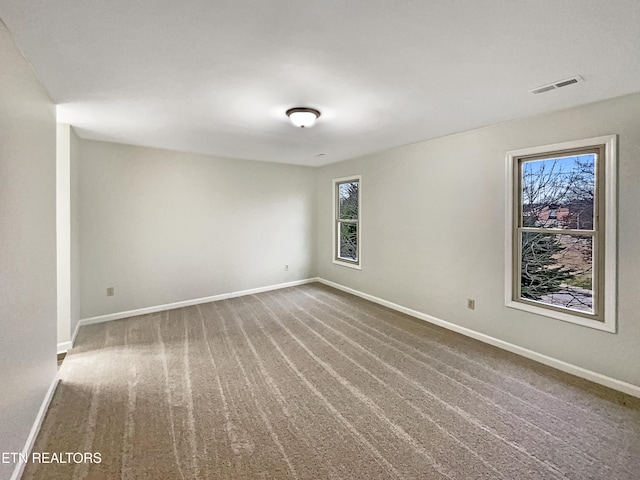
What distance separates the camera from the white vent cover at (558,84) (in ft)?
6.84

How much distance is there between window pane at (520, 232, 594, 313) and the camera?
2672 millimetres

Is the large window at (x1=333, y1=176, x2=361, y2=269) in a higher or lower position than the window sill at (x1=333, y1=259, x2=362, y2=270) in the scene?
higher

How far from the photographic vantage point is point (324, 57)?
71.3 inches

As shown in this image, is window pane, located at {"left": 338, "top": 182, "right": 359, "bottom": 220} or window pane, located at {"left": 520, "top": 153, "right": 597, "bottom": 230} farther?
window pane, located at {"left": 338, "top": 182, "right": 359, "bottom": 220}

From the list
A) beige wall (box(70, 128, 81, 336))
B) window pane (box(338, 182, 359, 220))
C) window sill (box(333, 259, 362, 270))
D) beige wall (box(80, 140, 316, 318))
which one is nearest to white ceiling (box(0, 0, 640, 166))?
beige wall (box(70, 128, 81, 336))

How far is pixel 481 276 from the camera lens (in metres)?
3.38

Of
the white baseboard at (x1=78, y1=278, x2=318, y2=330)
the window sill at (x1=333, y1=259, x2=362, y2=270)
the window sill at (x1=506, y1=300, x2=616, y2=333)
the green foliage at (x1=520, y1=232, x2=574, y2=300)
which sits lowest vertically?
the white baseboard at (x1=78, y1=278, x2=318, y2=330)

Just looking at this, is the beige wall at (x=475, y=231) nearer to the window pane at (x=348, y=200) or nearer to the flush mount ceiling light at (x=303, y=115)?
the window pane at (x=348, y=200)

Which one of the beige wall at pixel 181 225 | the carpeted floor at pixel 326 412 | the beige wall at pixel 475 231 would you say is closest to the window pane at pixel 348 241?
the beige wall at pixel 475 231

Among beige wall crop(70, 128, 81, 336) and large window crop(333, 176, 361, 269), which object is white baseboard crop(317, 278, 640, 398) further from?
beige wall crop(70, 128, 81, 336)

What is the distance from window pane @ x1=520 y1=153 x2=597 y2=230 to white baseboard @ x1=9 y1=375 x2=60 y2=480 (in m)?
4.30

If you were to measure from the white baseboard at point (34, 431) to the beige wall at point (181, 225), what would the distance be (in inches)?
72.6

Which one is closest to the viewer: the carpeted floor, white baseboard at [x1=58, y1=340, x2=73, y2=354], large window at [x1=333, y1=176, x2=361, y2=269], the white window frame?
the carpeted floor

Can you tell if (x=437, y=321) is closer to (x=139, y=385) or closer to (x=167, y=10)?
(x=139, y=385)
